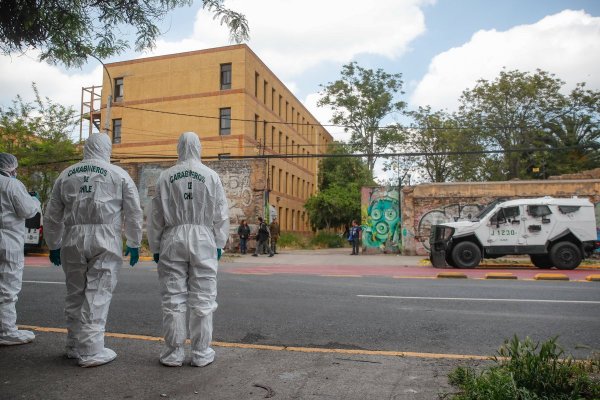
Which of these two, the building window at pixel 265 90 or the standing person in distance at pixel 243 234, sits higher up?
the building window at pixel 265 90

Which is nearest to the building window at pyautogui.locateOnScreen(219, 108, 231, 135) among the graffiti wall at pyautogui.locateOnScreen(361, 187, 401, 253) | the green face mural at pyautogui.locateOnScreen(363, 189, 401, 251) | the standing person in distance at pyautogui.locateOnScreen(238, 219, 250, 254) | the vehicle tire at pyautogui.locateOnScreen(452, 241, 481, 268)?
the standing person in distance at pyautogui.locateOnScreen(238, 219, 250, 254)

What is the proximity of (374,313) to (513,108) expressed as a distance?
30.4 meters

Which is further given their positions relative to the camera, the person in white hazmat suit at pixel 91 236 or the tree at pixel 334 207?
the tree at pixel 334 207

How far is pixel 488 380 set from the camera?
123 inches

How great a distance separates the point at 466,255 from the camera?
50.2 ft

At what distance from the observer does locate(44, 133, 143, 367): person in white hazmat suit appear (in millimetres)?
4172

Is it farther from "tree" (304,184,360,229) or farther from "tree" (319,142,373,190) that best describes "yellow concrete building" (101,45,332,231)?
"tree" (319,142,373,190)

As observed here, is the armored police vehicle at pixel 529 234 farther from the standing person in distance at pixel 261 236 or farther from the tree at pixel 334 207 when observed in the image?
the tree at pixel 334 207

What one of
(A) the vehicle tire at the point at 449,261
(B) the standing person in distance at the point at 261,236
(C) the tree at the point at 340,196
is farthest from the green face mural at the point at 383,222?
(C) the tree at the point at 340,196

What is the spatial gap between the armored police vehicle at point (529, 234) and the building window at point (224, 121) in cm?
2471

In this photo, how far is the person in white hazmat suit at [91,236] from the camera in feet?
13.7

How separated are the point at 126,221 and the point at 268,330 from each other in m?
2.18

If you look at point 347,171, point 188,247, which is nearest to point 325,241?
point 347,171

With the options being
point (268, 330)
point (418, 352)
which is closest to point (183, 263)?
point (268, 330)
